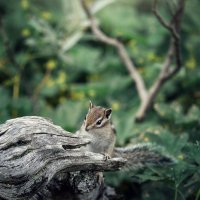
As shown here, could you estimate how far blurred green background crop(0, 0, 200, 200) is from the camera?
723 cm

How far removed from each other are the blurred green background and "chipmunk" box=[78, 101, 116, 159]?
53.8 inches

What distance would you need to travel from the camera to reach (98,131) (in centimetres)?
514

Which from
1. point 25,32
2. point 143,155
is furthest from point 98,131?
point 25,32

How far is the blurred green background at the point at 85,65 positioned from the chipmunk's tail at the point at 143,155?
106cm

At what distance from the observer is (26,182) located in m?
4.43

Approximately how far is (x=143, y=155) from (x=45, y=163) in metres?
1.24

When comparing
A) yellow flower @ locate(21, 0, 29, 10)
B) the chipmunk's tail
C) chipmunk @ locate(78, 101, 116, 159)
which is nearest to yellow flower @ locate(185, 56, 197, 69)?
yellow flower @ locate(21, 0, 29, 10)

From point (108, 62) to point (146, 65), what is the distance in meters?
0.56

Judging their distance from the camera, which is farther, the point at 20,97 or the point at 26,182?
the point at 20,97

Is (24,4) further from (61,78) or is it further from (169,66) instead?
(169,66)

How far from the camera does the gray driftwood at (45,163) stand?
4.41 metres

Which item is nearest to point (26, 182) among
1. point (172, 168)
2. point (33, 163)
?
point (33, 163)

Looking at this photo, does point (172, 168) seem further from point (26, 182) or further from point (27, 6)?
point (27, 6)

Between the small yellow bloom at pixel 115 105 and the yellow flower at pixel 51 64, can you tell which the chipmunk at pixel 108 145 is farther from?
the yellow flower at pixel 51 64
